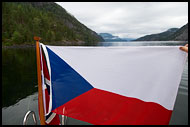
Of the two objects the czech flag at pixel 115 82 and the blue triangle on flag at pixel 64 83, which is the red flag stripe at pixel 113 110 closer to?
the czech flag at pixel 115 82

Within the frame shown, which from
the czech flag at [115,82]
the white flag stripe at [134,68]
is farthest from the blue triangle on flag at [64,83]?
the white flag stripe at [134,68]

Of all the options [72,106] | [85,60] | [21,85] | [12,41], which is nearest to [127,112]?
[72,106]

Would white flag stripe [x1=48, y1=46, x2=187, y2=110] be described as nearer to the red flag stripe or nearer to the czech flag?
the czech flag

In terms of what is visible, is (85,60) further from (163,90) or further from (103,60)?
(163,90)

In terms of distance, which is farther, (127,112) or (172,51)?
(127,112)

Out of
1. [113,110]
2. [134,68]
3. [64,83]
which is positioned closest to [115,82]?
[134,68]

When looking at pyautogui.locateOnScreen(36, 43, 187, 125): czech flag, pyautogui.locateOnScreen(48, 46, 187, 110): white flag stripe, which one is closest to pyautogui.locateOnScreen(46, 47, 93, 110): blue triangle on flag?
pyautogui.locateOnScreen(36, 43, 187, 125): czech flag

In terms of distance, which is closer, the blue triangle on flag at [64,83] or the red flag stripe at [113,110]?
the red flag stripe at [113,110]

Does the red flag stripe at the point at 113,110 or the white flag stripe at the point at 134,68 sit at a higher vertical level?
the white flag stripe at the point at 134,68
